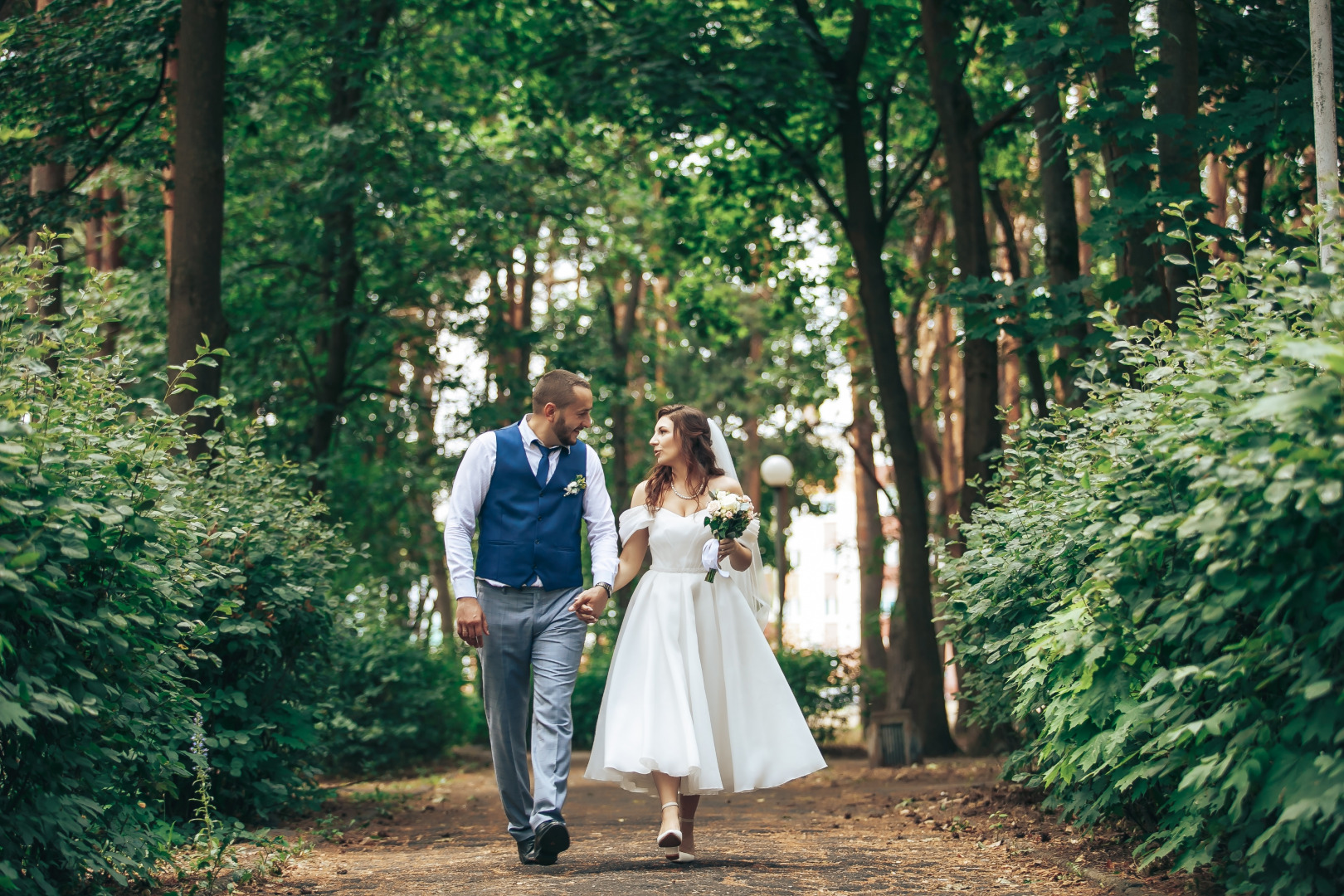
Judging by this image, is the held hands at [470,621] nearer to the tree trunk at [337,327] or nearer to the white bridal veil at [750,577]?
the white bridal veil at [750,577]

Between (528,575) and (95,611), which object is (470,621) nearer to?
(528,575)

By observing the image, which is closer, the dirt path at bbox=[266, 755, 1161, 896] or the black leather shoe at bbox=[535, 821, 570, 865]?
the dirt path at bbox=[266, 755, 1161, 896]

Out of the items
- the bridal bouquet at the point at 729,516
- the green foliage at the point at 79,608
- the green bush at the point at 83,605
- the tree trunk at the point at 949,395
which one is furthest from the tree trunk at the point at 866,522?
the green foliage at the point at 79,608

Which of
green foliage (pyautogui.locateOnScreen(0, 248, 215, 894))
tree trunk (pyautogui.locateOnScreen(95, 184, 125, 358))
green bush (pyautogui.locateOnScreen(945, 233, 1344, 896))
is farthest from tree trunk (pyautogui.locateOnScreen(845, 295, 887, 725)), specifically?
green foliage (pyautogui.locateOnScreen(0, 248, 215, 894))

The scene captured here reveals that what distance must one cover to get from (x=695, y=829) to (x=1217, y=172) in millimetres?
14230

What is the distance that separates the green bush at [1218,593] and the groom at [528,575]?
2293mm

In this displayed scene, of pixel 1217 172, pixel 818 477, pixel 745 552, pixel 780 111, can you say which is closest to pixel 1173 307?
pixel 745 552

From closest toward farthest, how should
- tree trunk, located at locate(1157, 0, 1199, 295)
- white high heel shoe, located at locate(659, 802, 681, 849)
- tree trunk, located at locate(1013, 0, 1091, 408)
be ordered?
white high heel shoe, located at locate(659, 802, 681, 849) → tree trunk, located at locate(1157, 0, 1199, 295) → tree trunk, located at locate(1013, 0, 1091, 408)

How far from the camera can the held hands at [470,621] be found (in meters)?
6.19

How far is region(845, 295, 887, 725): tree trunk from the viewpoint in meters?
21.0

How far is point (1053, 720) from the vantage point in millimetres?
5305

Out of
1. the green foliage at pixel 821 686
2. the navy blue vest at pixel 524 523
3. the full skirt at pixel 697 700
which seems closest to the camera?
the full skirt at pixel 697 700

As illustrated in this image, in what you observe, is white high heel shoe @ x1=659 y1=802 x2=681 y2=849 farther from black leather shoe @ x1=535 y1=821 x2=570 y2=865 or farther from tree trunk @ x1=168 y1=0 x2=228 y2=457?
tree trunk @ x1=168 y1=0 x2=228 y2=457

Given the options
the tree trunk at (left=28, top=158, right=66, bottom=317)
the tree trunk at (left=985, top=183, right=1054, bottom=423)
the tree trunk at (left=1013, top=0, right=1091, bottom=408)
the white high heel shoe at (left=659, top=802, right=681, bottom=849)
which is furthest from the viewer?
the tree trunk at (left=28, top=158, right=66, bottom=317)
